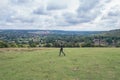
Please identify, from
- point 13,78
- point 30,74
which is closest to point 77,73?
point 30,74

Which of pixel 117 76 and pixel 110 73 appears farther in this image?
pixel 110 73

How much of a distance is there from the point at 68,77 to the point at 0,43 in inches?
2208

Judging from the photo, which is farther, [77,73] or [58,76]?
[77,73]

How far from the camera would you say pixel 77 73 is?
22.3 m

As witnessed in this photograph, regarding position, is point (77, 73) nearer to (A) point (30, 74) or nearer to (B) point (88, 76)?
(B) point (88, 76)

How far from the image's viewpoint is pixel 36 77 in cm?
2088

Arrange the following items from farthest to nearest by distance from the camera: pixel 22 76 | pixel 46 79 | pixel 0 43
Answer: pixel 0 43
pixel 22 76
pixel 46 79

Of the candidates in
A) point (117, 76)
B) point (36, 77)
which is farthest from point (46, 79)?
point (117, 76)

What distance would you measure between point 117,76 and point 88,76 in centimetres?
272

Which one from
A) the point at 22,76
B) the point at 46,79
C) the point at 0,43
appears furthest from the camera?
the point at 0,43

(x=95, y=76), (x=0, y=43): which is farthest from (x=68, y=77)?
(x=0, y=43)

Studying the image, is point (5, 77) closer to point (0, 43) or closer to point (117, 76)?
point (117, 76)

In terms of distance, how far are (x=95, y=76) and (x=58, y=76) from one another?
3.53 meters

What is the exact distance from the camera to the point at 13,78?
2038cm
